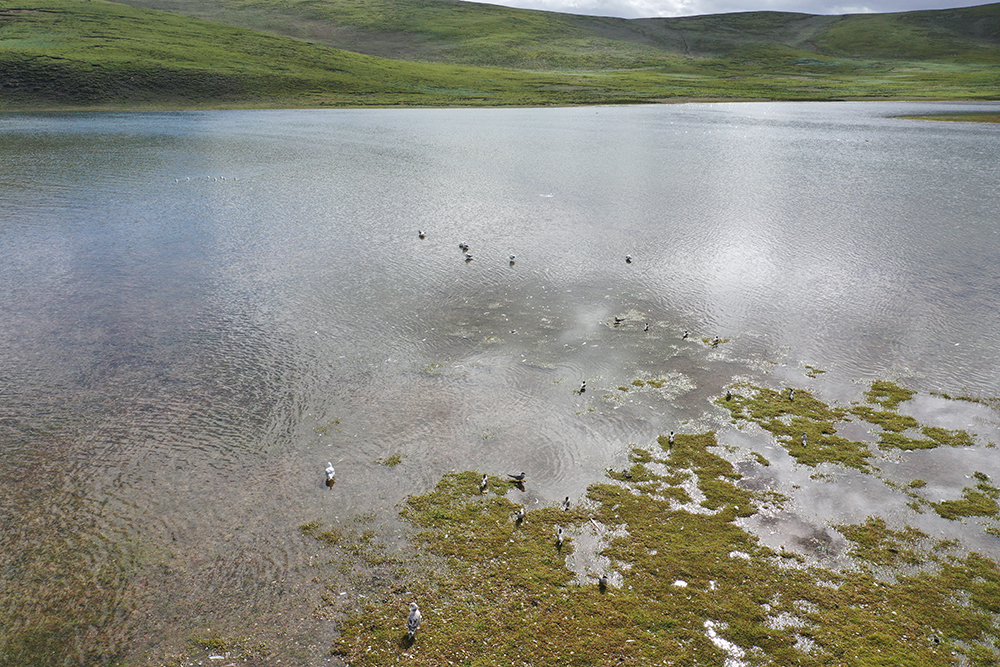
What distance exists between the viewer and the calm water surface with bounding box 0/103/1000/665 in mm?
15820

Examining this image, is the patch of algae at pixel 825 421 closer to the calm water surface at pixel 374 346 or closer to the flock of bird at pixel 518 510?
the flock of bird at pixel 518 510

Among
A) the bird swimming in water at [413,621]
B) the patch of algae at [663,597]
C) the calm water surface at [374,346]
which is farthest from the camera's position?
the calm water surface at [374,346]

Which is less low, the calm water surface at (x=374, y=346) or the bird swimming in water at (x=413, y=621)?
the calm water surface at (x=374, y=346)

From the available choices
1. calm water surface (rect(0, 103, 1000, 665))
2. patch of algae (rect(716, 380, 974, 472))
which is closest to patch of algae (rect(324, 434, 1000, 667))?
calm water surface (rect(0, 103, 1000, 665))

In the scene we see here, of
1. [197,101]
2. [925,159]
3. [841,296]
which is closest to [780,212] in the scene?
[841,296]

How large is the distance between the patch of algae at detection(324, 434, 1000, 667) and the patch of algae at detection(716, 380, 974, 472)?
356cm

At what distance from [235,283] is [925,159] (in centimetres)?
7539

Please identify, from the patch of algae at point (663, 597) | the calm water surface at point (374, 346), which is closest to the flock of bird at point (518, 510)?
the patch of algae at point (663, 597)

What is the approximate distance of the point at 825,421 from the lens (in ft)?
69.8

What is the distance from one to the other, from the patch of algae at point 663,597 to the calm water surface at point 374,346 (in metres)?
1.30

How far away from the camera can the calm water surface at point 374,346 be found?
51.9ft

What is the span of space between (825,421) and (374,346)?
60.1 ft

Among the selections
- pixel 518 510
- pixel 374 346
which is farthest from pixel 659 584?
pixel 374 346

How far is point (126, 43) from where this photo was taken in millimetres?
152750
